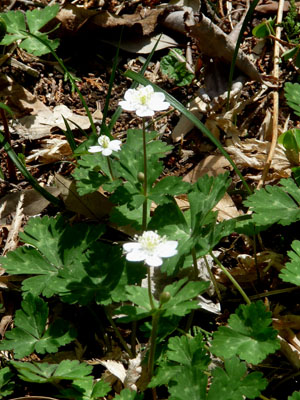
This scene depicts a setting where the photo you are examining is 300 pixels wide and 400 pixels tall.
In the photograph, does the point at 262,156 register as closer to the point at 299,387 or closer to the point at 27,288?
the point at 299,387

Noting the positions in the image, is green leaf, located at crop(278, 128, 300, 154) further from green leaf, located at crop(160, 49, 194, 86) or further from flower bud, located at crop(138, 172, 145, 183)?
flower bud, located at crop(138, 172, 145, 183)

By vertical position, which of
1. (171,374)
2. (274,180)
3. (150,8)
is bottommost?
(171,374)

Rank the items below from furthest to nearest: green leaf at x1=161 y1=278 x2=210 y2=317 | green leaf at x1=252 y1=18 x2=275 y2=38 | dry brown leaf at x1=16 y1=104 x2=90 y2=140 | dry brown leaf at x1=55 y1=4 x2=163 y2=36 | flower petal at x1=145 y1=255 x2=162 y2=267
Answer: dry brown leaf at x1=55 y1=4 x2=163 y2=36 → green leaf at x1=252 y1=18 x2=275 y2=38 → dry brown leaf at x1=16 y1=104 x2=90 y2=140 → green leaf at x1=161 y1=278 x2=210 y2=317 → flower petal at x1=145 y1=255 x2=162 y2=267

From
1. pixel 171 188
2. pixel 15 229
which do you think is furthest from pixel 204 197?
pixel 15 229

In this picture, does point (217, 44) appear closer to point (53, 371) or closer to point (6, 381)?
point (53, 371)

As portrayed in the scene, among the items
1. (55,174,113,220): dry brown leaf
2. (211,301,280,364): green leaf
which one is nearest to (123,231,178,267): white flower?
(211,301,280,364): green leaf

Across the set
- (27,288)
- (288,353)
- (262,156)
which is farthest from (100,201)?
(288,353)

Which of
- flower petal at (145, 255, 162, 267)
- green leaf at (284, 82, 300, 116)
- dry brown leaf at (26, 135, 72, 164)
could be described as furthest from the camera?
dry brown leaf at (26, 135, 72, 164)
